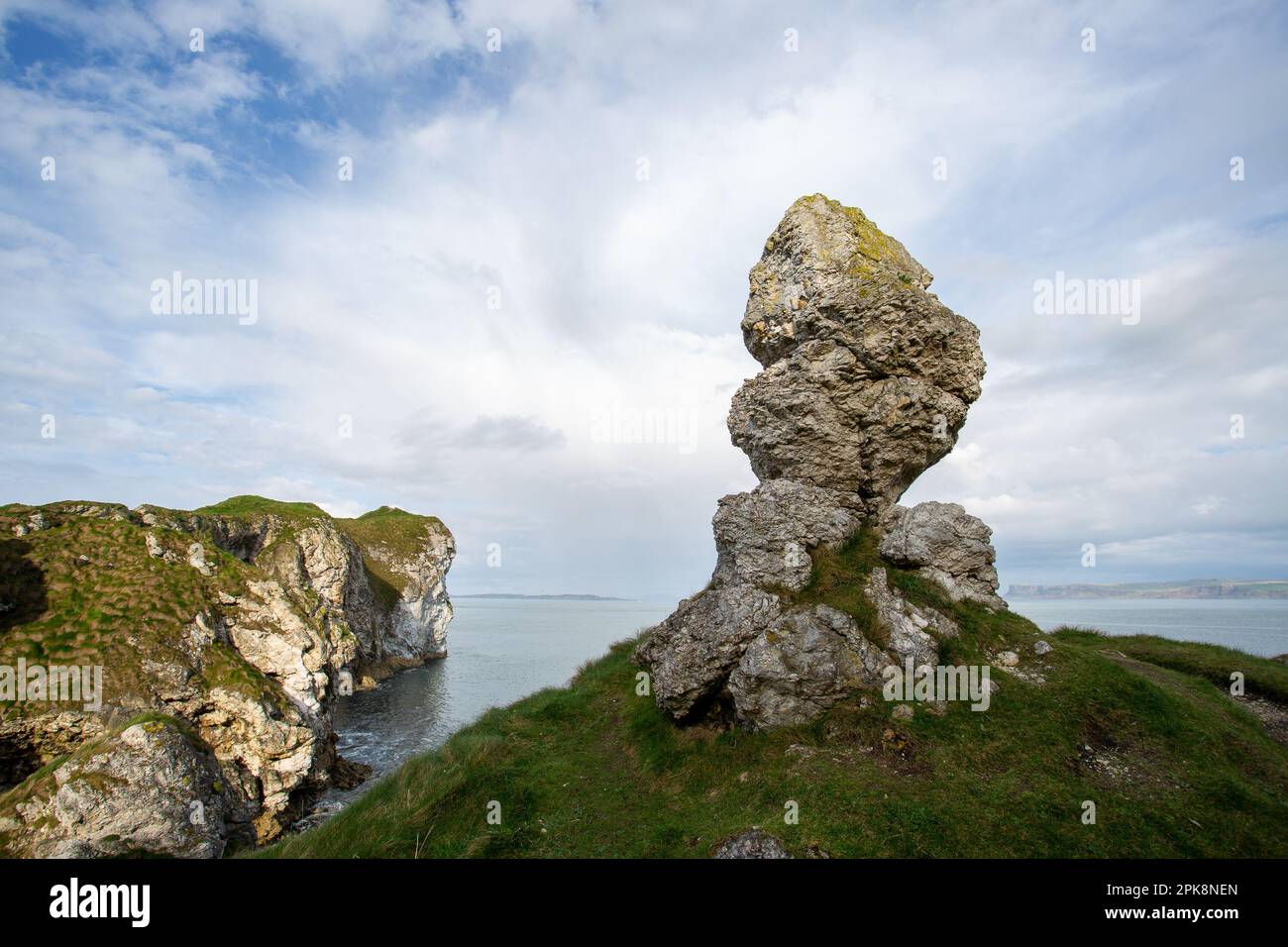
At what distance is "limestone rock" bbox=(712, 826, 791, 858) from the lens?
1005 cm

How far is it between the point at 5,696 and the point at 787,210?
1234 inches

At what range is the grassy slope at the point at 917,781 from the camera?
1045cm

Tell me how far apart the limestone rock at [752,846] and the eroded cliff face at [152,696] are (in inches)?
532

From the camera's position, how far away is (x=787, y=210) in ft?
71.6

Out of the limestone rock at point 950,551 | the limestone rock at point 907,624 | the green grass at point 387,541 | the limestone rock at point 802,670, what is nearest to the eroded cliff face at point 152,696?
the limestone rock at point 802,670

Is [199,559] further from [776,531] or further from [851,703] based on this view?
[851,703]

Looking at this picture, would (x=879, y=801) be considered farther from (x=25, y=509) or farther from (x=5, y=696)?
(x=25, y=509)

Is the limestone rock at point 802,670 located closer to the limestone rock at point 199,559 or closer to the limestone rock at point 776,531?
the limestone rock at point 776,531

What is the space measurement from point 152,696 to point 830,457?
959 inches

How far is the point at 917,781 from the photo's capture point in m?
12.0

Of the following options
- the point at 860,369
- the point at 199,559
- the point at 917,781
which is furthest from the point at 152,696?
the point at 860,369
